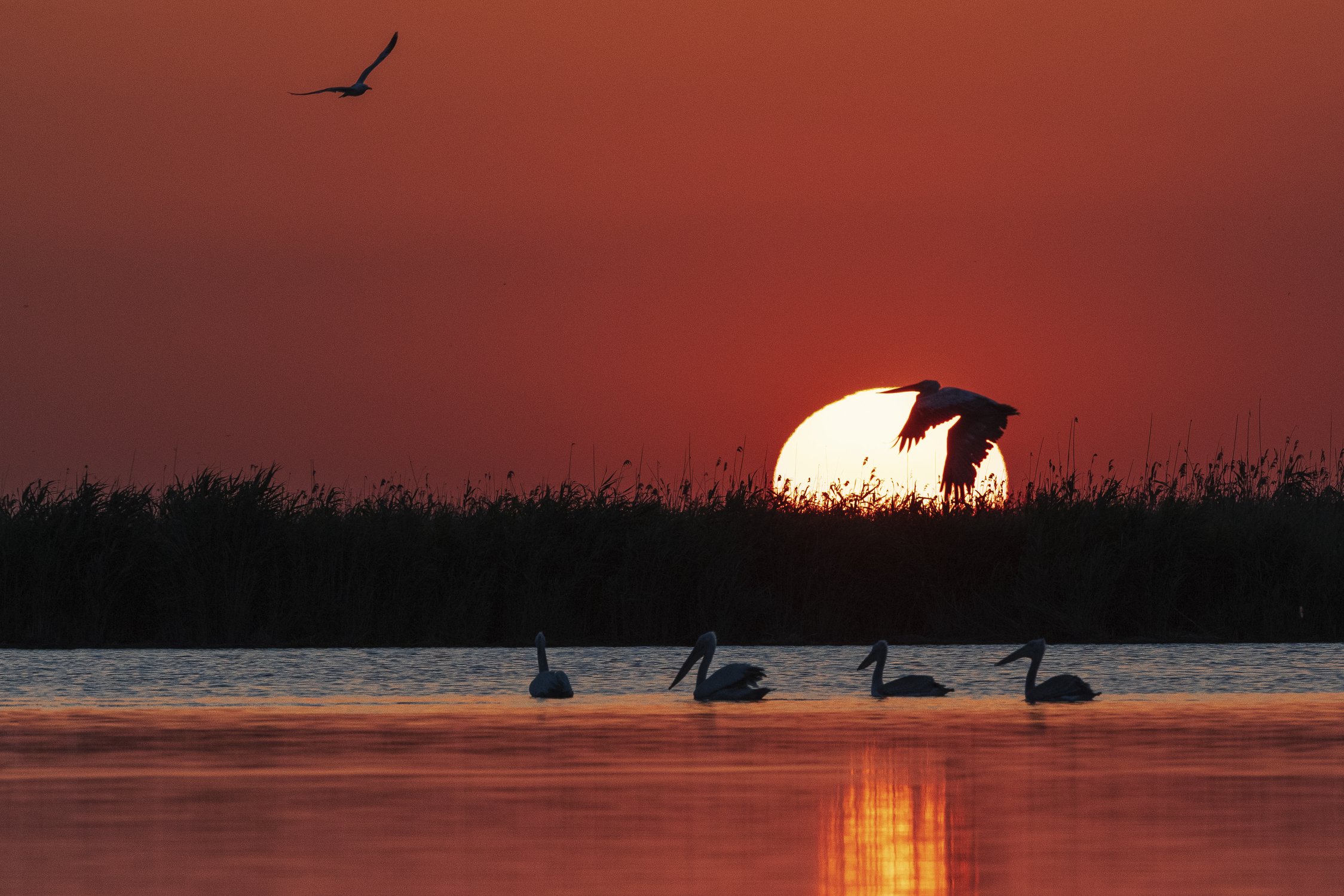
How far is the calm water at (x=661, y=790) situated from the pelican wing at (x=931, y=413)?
5.99 m

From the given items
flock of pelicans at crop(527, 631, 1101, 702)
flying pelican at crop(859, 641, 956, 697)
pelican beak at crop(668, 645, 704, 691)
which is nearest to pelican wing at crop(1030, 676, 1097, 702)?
flock of pelicans at crop(527, 631, 1101, 702)

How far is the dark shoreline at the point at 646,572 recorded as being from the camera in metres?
19.4

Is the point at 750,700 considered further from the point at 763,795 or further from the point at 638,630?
the point at 638,630

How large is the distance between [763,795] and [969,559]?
509 inches

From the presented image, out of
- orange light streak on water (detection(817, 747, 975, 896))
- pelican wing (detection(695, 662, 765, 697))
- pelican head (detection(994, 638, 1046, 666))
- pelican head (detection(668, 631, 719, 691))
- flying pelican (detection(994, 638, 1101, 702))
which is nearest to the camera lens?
orange light streak on water (detection(817, 747, 975, 896))

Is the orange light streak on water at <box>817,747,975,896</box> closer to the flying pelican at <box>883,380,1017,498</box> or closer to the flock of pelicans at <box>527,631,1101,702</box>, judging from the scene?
the flock of pelicans at <box>527,631,1101,702</box>

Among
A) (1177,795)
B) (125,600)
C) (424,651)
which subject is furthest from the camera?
(125,600)

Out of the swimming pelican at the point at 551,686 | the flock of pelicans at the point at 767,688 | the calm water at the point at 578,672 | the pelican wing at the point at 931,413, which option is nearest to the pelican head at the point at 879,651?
the flock of pelicans at the point at 767,688

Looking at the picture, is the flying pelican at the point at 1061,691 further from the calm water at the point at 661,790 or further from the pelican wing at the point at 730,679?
the pelican wing at the point at 730,679

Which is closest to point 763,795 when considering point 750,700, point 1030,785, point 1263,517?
point 1030,785

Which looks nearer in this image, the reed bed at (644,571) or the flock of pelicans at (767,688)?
the flock of pelicans at (767,688)

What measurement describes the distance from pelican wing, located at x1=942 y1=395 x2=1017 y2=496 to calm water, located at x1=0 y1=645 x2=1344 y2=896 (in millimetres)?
6048

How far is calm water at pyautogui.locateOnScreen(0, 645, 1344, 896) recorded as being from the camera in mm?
5852

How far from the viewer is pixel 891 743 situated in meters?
9.62
